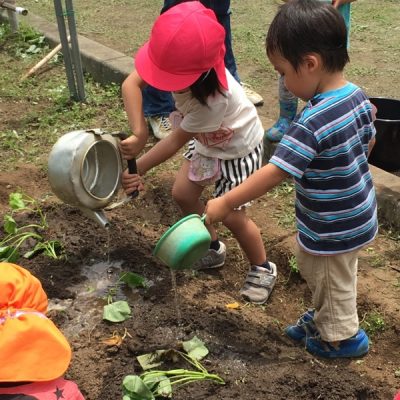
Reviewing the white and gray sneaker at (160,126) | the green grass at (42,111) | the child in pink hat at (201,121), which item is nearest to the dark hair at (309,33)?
the child in pink hat at (201,121)

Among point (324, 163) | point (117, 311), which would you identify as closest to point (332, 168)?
point (324, 163)

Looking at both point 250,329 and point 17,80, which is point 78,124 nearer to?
point 17,80

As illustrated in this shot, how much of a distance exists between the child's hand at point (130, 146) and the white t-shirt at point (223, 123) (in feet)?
0.67

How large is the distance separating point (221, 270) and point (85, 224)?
0.77m

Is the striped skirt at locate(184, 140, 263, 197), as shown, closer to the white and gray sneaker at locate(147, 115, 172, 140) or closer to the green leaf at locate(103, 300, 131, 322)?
the green leaf at locate(103, 300, 131, 322)

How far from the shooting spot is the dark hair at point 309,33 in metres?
1.94

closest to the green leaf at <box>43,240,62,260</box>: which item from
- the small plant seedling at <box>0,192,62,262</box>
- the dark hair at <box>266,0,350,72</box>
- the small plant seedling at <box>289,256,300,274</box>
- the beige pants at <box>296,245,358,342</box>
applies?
the small plant seedling at <box>0,192,62,262</box>

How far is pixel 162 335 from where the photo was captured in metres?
2.54

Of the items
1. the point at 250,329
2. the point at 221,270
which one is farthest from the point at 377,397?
the point at 221,270

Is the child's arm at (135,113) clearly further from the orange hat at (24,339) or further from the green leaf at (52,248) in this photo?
the orange hat at (24,339)

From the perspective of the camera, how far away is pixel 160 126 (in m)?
4.28

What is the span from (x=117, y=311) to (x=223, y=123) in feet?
2.97

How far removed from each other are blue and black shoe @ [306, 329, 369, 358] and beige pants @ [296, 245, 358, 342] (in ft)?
0.19

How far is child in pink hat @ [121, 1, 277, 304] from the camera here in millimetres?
2379
